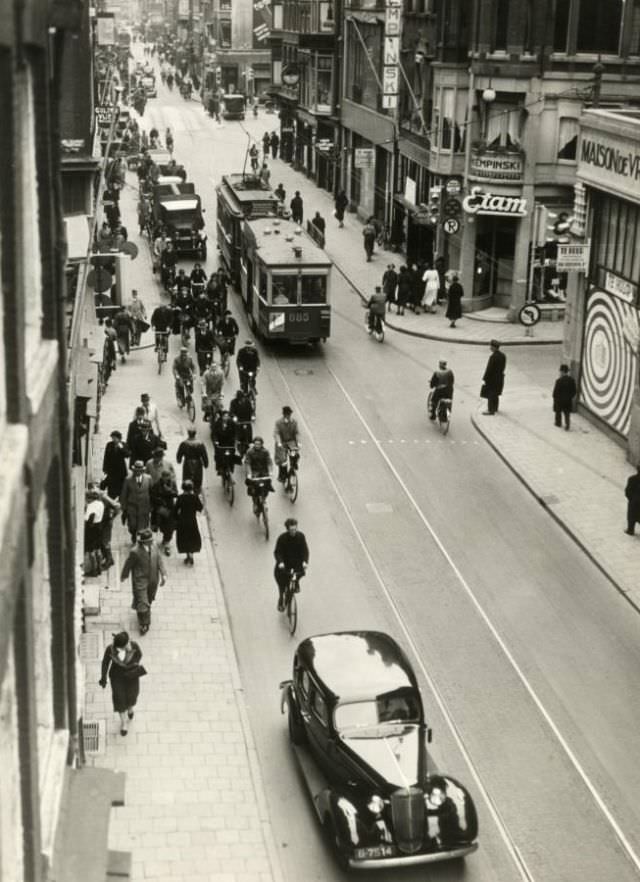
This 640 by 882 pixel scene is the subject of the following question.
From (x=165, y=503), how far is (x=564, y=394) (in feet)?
33.6

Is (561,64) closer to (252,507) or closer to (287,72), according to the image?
(252,507)

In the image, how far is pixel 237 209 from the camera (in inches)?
1598

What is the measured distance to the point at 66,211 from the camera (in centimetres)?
2748

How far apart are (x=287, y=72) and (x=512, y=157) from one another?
1258 inches

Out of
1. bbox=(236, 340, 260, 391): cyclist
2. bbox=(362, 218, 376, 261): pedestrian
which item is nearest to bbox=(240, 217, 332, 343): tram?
bbox=(236, 340, 260, 391): cyclist

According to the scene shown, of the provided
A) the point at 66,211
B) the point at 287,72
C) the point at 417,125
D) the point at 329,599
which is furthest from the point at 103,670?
the point at 287,72

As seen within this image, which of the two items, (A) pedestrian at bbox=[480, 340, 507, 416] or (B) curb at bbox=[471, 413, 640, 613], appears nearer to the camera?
(B) curb at bbox=[471, 413, 640, 613]

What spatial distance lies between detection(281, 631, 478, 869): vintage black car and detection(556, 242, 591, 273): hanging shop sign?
15.1 metres

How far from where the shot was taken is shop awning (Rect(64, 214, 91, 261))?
2336cm

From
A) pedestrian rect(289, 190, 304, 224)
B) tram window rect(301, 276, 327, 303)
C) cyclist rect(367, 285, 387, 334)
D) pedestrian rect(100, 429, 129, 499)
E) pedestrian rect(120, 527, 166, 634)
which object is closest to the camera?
pedestrian rect(120, 527, 166, 634)

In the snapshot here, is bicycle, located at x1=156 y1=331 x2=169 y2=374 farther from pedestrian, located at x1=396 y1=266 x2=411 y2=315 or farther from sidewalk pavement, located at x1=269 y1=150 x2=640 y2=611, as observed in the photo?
pedestrian, located at x1=396 y1=266 x2=411 y2=315

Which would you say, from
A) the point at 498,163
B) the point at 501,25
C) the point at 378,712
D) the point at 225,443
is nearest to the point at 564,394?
the point at 225,443

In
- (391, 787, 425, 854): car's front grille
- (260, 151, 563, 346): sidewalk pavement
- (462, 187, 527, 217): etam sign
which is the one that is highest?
(462, 187, 527, 217): etam sign

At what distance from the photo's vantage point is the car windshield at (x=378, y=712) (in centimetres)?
1328
